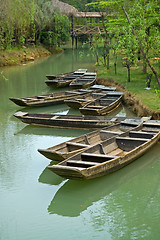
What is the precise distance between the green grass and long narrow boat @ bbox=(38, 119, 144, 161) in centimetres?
171

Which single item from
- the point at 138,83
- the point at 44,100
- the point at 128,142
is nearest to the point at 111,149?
the point at 128,142

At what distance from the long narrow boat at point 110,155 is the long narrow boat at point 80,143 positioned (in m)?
0.42

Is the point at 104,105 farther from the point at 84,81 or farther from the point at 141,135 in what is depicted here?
the point at 84,81

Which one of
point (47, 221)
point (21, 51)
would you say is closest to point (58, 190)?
point (47, 221)

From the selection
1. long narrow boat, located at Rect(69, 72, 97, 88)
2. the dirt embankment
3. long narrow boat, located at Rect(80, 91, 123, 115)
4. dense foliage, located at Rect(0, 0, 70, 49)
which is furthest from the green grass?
dense foliage, located at Rect(0, 0, 70, 49)

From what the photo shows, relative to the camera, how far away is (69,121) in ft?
43.9

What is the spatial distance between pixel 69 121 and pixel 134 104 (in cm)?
366

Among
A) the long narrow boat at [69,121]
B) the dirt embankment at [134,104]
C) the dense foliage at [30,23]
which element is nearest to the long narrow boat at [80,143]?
the long narrow boat at [69,121]

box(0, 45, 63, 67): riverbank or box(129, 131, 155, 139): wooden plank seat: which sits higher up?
box(0, 45, 63, 67): riverbank

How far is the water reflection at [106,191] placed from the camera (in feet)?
28.1

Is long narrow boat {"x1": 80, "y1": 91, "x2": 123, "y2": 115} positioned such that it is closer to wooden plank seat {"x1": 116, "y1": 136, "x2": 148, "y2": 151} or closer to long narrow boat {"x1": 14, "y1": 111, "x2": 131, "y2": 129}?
long narrow boat {"x1": 14, "y1": 111, "x2": 131, "y2": 129}

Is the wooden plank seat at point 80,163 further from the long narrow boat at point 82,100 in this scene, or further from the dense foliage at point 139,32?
the long narrow boat at point 82,100

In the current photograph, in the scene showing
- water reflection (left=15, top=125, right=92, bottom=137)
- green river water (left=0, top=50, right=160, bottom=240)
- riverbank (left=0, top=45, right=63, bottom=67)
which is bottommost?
green river water (left=0, top=50, right=160, bottom=240)

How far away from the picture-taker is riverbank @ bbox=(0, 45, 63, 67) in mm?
32494
